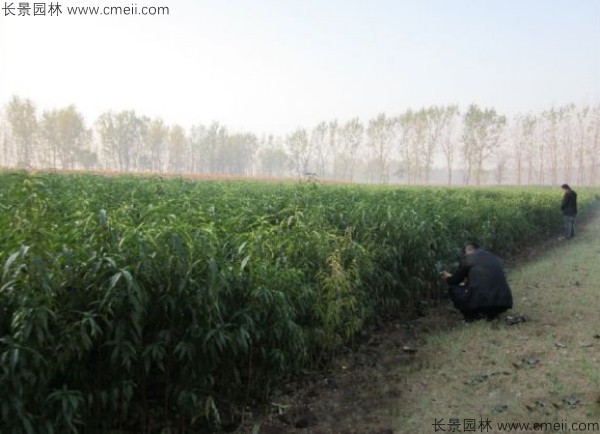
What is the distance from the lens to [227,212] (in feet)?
17.4

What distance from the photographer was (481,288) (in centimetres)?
603

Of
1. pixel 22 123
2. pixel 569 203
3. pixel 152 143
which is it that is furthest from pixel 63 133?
pixel 569 203

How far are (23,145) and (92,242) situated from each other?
2480 inches

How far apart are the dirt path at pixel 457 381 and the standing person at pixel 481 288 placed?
7.4 inches

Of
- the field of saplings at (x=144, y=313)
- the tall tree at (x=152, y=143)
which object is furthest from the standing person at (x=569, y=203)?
the tall tree at (x=152, y=143)

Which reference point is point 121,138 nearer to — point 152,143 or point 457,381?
point 152,143

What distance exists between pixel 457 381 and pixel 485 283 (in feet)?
5.98

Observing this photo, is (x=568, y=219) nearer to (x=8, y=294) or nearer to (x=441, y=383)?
(x=441, y=383)

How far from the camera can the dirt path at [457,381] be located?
380 centimetres

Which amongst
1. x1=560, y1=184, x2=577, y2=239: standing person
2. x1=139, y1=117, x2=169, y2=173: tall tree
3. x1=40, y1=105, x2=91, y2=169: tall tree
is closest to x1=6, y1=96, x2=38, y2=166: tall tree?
x1=40, y1=105, x2=91, y2=169: tall tree

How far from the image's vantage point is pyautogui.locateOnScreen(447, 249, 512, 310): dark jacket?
6.01 meters

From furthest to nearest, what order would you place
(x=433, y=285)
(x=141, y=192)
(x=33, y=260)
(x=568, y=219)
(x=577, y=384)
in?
(x=568, y=219) → (x=141, y=192) → (x=433, y=285) → (x=577, y=384) → (x=33, y=260)

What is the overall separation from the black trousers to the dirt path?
140mm

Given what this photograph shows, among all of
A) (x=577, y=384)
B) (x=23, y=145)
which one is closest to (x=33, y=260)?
(x=577, y=384)
